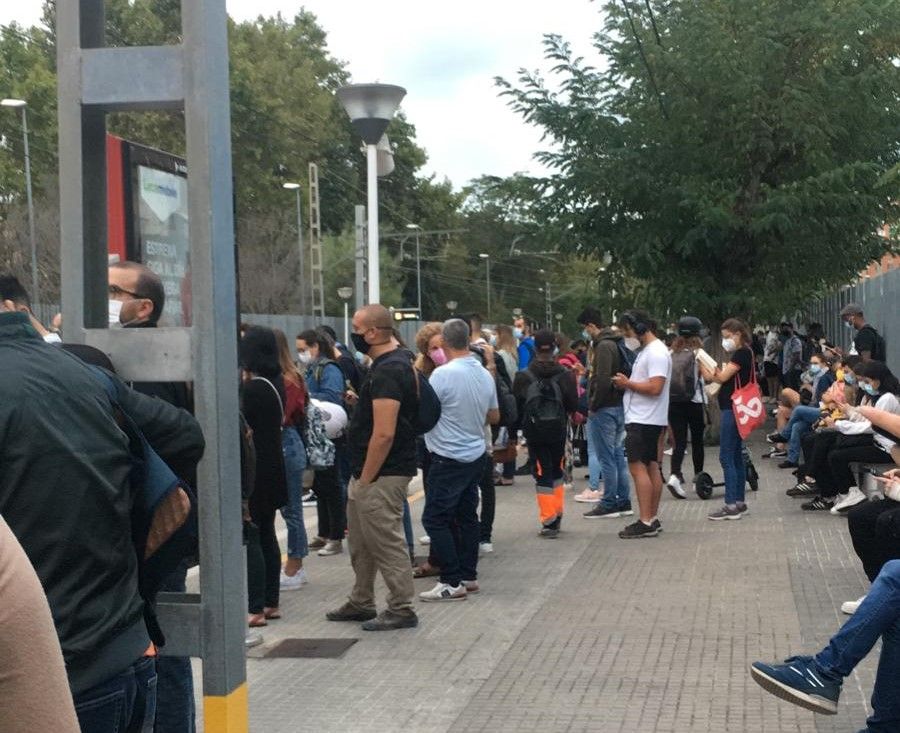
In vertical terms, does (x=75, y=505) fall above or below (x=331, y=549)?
above

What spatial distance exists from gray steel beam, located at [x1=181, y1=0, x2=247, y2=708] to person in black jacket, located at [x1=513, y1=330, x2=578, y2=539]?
774 centimetres

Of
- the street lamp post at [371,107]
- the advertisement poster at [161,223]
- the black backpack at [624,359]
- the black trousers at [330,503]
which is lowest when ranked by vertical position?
the black trousers at [330,503]

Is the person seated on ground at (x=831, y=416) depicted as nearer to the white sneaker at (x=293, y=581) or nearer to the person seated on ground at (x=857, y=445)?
the person seated on ground at (x=857, y=445)

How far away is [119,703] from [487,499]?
772 centimetres

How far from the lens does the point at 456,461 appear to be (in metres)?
9.02

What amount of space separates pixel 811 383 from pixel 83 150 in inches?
596

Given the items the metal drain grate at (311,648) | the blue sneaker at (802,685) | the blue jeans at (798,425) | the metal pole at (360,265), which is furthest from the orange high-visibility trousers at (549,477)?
the metal pole at (360,265)

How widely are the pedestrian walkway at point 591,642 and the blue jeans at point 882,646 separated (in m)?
0.39

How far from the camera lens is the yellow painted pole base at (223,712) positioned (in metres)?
3.82

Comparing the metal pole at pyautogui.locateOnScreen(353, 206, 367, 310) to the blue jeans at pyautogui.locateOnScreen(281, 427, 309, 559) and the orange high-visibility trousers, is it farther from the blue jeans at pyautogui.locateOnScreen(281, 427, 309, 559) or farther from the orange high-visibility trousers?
the blue jeans at pyautogui.locateOnScreen(281, 427, 309, 559)

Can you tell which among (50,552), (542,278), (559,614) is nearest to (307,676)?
(559,614)

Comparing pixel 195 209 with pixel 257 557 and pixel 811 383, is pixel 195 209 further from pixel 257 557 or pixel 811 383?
pixel 811 383

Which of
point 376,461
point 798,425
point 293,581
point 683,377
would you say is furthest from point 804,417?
point 376,461

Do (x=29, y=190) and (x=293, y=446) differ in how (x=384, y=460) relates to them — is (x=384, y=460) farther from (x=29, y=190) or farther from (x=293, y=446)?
(x=29, y=190)
